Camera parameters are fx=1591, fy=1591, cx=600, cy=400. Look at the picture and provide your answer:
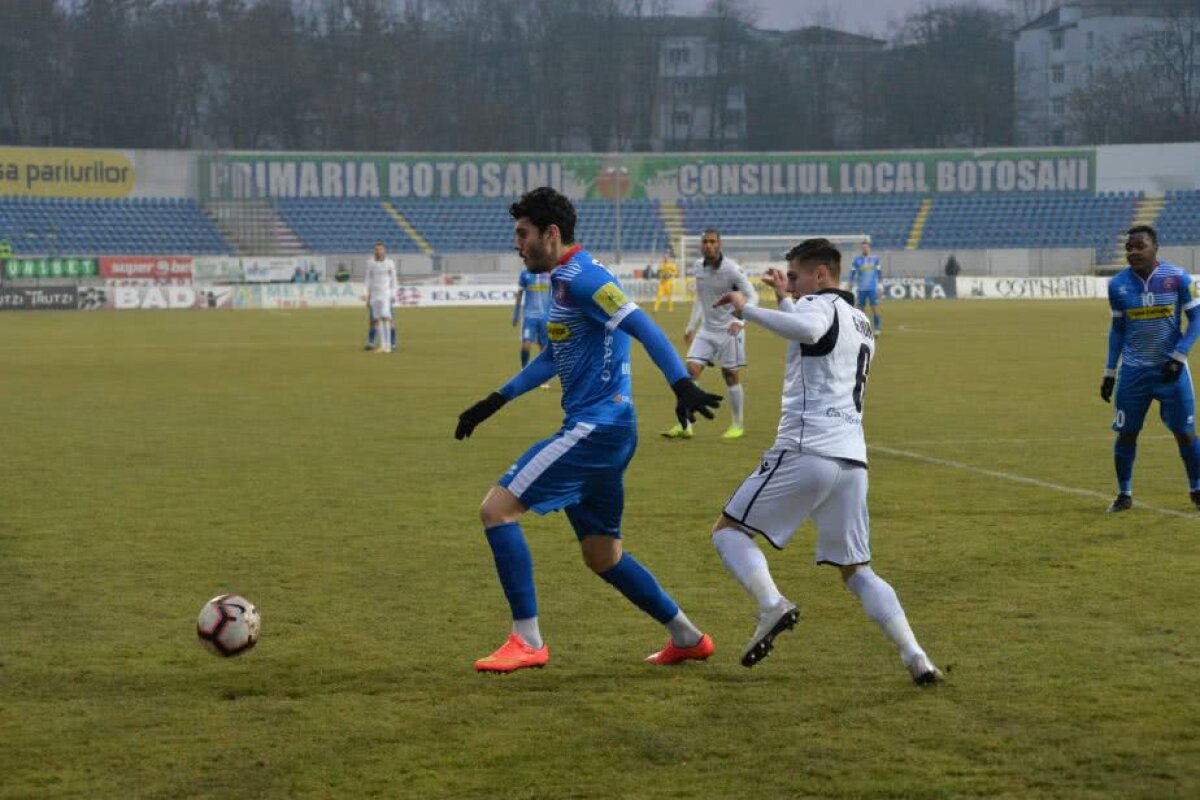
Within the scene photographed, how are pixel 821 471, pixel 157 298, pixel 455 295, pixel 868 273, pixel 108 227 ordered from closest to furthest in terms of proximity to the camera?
pixel 821 471
pixel 868 273
pixel 157 298
pixel 455 295
pixel 108 227

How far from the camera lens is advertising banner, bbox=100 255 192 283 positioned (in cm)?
5947

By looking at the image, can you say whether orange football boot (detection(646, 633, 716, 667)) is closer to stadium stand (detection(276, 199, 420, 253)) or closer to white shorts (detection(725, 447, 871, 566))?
white shorts (detection(725, 447, 871, 566))

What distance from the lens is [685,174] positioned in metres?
80.9

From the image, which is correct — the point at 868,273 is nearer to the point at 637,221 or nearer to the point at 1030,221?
the point at 637,221

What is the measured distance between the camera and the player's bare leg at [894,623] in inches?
271

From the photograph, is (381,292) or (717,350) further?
(381,292)

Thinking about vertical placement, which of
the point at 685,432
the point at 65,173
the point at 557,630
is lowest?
the point at 557,630

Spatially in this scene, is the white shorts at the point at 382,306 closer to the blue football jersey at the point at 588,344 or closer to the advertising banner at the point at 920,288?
the blue football jersey at the point at 588,344

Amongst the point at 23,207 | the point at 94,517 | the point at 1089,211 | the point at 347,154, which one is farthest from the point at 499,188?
the point at 94,517

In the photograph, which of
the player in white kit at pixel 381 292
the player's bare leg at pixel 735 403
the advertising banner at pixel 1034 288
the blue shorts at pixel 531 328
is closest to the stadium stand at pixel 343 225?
the advertising banner at pixel 1034 288

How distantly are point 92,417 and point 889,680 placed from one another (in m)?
14.5

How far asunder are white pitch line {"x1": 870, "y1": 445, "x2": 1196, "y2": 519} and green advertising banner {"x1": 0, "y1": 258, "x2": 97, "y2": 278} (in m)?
47.3

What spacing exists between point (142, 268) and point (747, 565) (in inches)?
2199

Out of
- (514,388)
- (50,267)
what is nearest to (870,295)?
(514,388)
